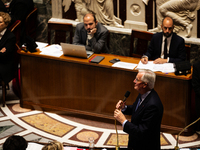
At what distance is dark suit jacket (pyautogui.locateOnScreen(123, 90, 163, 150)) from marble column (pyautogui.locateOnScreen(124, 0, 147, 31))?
3542 millimetres

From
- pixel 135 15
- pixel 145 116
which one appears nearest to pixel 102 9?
pixel 135 15

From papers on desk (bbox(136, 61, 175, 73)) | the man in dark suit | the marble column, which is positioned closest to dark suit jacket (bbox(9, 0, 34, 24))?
the marble column

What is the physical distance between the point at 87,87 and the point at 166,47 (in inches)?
53.6

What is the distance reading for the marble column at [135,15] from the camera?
636 centimetres

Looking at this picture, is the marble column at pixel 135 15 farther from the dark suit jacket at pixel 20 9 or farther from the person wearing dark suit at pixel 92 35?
the dark suit jacket at pixel 20 9

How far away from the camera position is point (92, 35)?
5.33 metres

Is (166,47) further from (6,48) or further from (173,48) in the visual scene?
(6,48)

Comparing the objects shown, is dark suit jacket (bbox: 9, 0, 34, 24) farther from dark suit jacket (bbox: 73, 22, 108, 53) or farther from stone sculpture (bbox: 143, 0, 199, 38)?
stone sculpture (bbox: 143, 0, 199, 38)

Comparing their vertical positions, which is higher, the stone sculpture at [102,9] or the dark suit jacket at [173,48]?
the stone sculpture at [102,9]

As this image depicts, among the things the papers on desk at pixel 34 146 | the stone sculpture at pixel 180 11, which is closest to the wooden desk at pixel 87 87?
the stone sculpture at pixel 180 11

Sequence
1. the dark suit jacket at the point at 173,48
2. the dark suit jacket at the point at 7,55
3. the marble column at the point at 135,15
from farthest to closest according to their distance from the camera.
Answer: the marble column at the point at 135,15 → the dark suit jacket at the point at 7,55 → the dark suit jacket at the point at 173,48

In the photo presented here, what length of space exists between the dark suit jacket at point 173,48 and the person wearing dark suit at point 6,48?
2.23 m

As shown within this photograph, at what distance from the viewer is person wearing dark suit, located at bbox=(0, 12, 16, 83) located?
17.6ft

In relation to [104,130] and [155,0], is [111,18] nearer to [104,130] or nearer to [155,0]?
[155,0]
